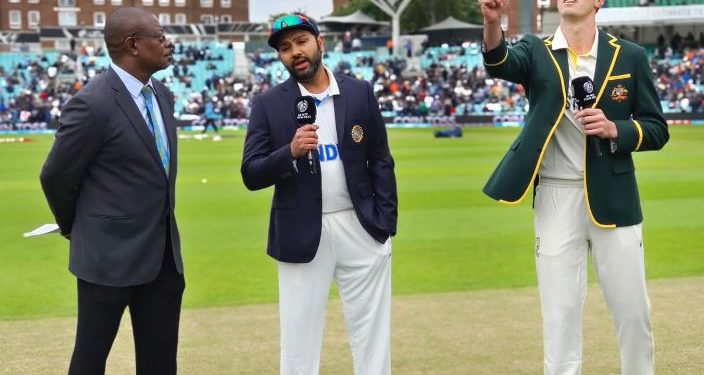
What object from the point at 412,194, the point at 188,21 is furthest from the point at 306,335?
the point at 188,21

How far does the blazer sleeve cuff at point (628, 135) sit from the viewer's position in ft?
17.7

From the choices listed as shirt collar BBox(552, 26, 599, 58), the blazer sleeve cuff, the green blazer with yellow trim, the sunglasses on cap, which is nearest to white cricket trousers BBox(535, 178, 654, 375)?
the green blazer with yellow trim

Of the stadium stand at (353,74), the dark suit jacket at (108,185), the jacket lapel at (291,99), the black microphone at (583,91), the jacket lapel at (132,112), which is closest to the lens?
the dark suit jacket at (108,185)

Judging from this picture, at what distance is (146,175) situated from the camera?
16.9 feet

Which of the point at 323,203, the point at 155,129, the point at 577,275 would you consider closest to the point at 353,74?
the point at 323,203

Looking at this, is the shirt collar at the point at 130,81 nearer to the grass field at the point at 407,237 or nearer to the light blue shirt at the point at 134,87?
the light blue shirt at the point at 134,87

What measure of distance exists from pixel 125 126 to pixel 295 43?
104 centimetres

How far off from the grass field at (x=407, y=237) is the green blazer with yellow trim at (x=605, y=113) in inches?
190

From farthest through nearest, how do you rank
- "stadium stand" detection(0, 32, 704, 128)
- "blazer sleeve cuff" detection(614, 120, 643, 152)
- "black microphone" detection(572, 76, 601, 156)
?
1. "stadium stand" detection(0, 32, 704, 128)
2. "blazer sleeve cuff" detection(614, 120, 643, 152)
3. "black microphone" detection(572, 76, 601, 156)

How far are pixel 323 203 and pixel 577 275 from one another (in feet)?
4.62

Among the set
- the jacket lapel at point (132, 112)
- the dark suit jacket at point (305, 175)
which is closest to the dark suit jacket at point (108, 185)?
the jacket lapel at point (132, 112)

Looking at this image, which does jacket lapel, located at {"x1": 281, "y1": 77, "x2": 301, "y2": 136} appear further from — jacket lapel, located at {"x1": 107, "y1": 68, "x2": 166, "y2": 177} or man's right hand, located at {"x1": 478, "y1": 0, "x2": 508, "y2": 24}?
man's right hand, located at {"x1": 478, "y1": 0, "x2": 508, "y2": 24}

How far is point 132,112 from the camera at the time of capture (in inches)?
203

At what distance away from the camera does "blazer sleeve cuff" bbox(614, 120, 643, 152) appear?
17.7 ft
